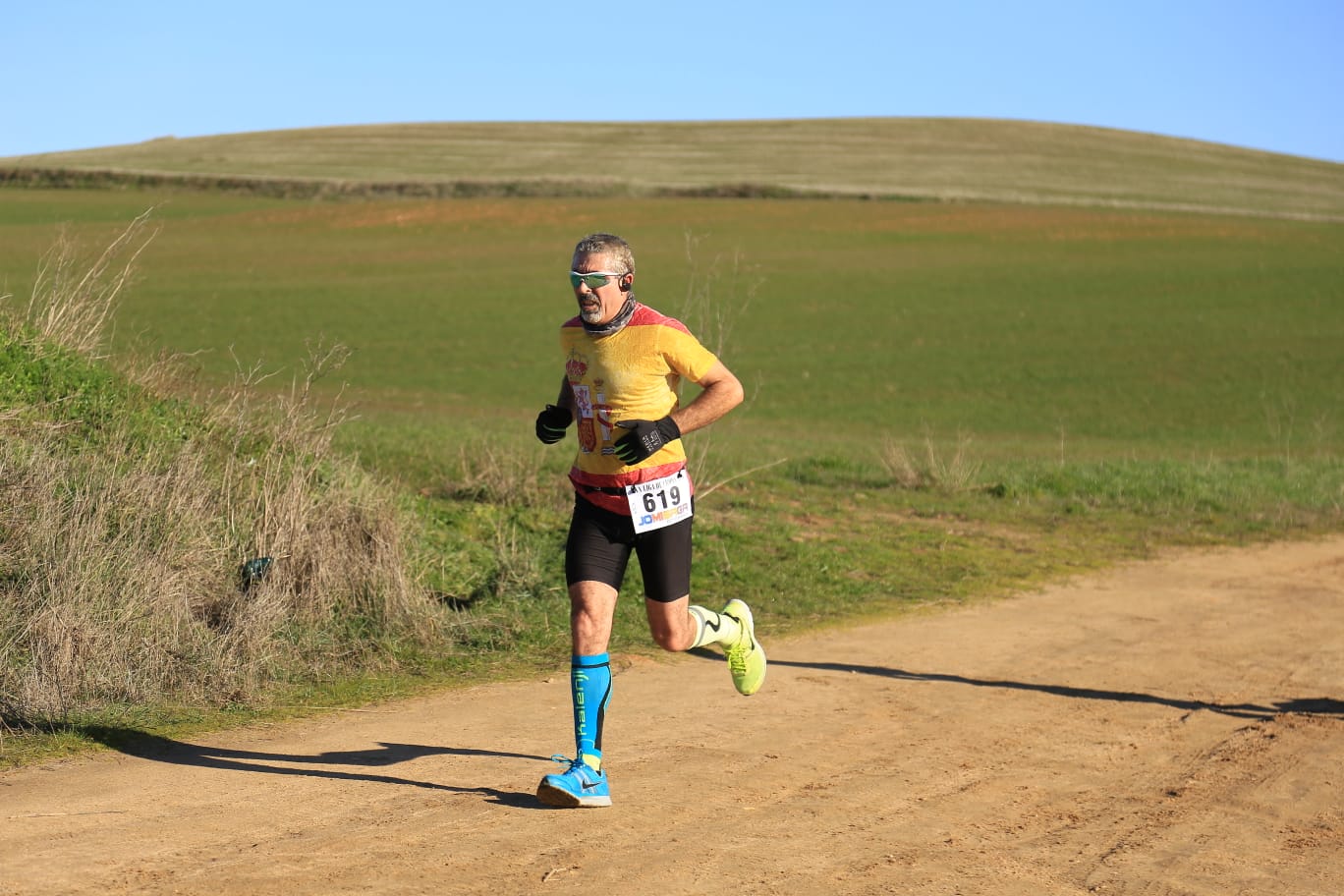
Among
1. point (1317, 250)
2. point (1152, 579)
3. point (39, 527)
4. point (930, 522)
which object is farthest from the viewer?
point (1317, 250)

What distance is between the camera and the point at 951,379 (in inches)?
1272

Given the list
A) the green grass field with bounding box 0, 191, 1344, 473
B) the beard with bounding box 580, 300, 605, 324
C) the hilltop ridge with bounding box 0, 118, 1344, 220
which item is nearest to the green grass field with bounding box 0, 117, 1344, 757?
the green grass field with bounding box 0, 191, 1344, 473

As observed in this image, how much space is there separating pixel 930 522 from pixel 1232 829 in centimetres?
935

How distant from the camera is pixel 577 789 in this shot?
5.75m

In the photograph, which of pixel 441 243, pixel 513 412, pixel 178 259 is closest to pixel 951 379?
pixel 513 412

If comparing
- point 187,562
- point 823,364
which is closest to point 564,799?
point 187,562

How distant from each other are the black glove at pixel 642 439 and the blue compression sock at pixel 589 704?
2.84 ft

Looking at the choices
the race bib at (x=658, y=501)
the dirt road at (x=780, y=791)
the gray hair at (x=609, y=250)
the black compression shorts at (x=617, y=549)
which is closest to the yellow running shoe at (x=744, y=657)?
the dirt road at (x=780, y=791)

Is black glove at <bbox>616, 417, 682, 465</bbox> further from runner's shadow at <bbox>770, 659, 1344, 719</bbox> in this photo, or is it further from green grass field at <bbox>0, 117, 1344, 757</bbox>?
runner's shadow at <bbox>770, 659, 1344, 719</bbox>

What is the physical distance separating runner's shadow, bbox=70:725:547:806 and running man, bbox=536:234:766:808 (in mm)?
696

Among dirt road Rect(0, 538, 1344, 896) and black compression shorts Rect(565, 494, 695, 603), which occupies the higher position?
black compression shorts Rect(565, 494, 695, 603)

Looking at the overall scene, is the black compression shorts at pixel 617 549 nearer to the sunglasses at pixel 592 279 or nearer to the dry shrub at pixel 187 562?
the sunglasses at pixel 592 279

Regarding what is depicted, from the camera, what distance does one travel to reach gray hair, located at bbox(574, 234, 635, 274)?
19.0ft

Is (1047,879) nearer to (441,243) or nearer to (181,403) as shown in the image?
(181,403)
